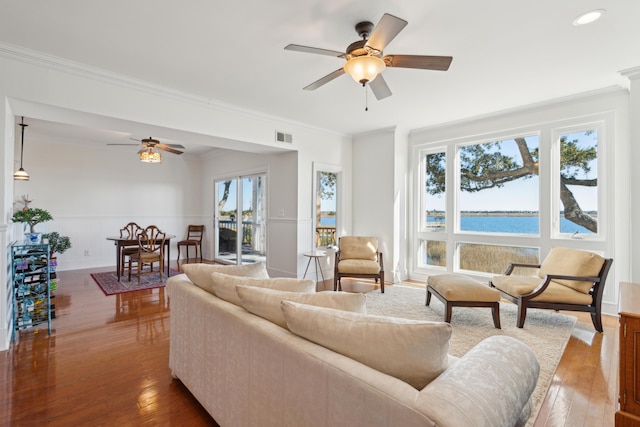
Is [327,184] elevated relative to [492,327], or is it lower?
elevated

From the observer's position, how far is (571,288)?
3281 mm

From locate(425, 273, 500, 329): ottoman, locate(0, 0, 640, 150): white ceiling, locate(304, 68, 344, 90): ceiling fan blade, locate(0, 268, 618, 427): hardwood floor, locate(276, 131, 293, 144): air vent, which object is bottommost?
locate(0, 268, 618, 427): hardwood floor

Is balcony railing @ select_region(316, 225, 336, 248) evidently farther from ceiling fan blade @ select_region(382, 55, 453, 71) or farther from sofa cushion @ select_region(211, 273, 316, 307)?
sofa cushion @ select_region(211, 273, 316, 307)

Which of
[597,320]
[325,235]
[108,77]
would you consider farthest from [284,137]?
[597,320]

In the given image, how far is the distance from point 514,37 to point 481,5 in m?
0.63

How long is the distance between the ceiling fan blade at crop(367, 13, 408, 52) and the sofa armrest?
6.20ft

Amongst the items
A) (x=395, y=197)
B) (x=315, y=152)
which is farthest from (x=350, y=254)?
(x=315, y=152)

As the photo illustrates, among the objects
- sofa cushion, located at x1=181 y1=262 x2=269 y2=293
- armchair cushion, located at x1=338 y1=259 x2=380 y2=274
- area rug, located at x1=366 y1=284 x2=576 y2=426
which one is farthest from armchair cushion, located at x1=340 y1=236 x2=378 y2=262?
sofa cushion, located at x1=181 y1=262 x2=269 y2=293

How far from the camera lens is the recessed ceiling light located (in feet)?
7.57

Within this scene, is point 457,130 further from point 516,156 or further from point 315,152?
point 315,152

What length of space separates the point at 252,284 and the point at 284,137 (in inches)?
144

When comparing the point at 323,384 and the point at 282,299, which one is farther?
the point at 282,299

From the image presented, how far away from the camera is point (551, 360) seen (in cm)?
260

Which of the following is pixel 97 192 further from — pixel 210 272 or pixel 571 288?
pixel 571 288
